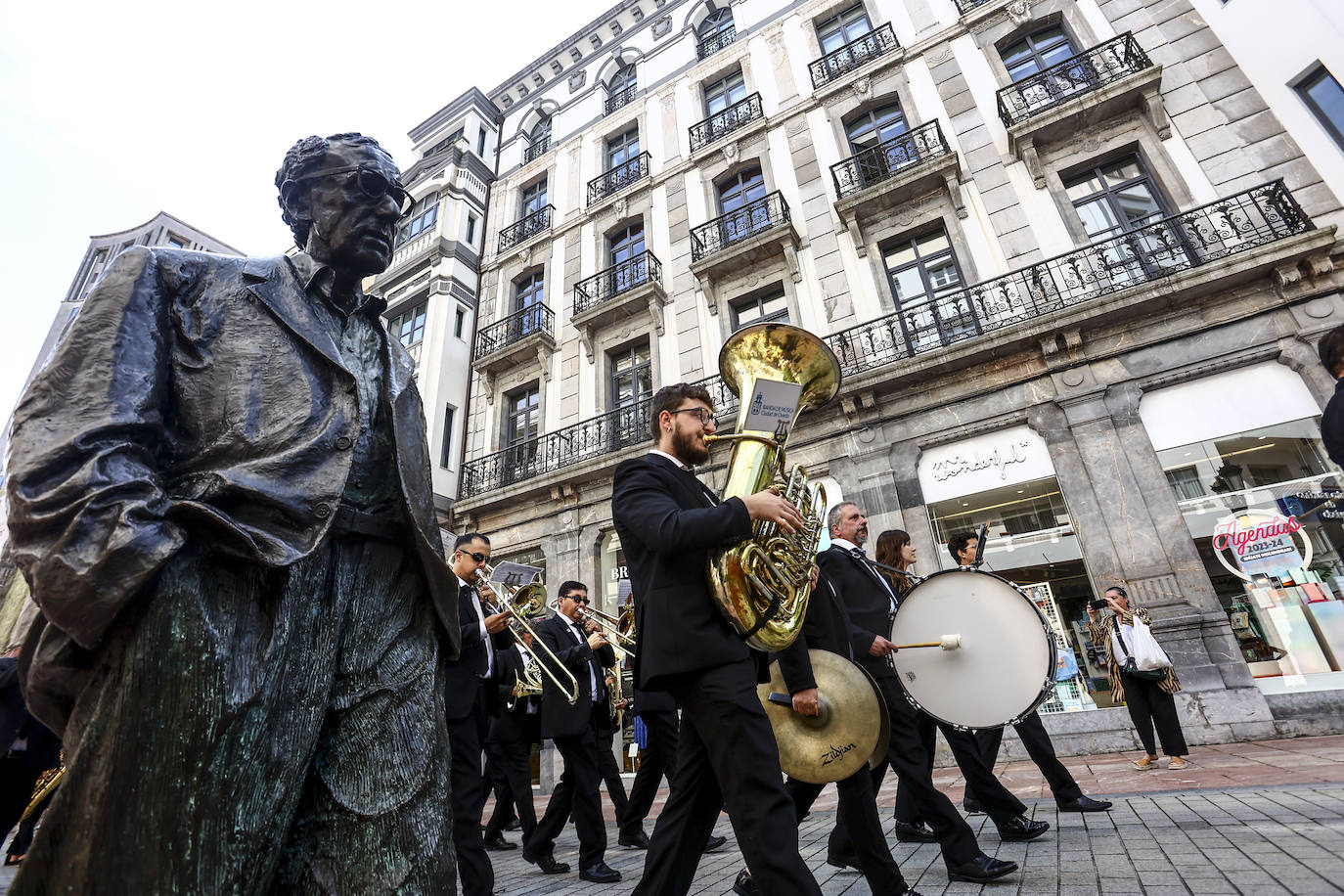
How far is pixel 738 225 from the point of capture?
14156 mm

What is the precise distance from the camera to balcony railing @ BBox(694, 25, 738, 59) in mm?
17028

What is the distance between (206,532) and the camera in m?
1.13

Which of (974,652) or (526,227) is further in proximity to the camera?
(526,227)

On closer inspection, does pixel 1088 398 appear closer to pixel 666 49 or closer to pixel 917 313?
pixel 917 313

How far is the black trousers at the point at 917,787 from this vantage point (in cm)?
323

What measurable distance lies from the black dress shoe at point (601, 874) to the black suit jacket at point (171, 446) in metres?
3.33

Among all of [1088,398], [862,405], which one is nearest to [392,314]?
[862,405]

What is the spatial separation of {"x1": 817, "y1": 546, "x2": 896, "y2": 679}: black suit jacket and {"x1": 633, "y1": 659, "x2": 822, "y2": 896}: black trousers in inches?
80.2

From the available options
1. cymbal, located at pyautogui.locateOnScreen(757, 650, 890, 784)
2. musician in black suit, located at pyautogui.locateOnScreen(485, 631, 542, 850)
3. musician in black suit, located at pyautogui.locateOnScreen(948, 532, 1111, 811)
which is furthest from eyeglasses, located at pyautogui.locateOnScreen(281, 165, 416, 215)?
musician in black suit, located at pyautogui.locateOnScreen(948, 532, 1111, 811)

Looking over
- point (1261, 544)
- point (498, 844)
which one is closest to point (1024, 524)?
point (1261, 544)

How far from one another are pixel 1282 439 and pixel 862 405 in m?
5.48

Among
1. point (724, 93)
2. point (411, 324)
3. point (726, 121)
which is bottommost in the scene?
point (411, 324)

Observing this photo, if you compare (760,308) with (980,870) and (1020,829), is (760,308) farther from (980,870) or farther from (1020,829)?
(980,870)

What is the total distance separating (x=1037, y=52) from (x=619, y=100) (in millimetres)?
11285
